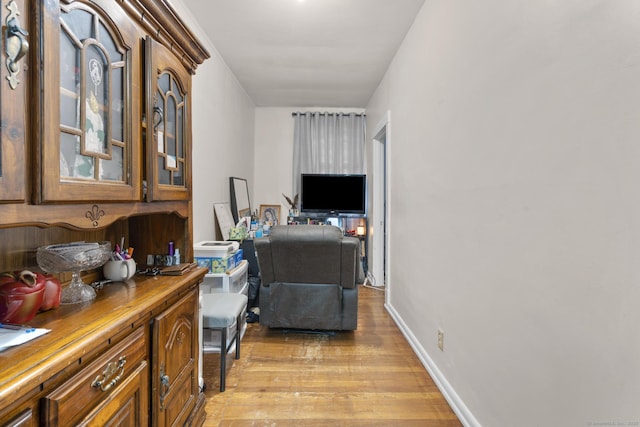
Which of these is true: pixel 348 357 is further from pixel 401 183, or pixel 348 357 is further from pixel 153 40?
pixel 153 40

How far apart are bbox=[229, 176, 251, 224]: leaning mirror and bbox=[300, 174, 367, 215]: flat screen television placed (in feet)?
2.97

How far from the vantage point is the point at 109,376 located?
98 centimetres

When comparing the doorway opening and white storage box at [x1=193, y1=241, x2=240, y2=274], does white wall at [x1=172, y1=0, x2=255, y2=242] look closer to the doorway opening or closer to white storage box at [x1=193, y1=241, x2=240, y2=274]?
white storage box at [x1=193, y1=241, x2=240, y2=274]

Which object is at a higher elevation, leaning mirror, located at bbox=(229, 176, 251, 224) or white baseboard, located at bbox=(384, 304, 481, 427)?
leaning mirror, located at bbox=(229, 176, 251, 224)

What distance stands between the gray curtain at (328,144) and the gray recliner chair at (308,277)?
2.52m

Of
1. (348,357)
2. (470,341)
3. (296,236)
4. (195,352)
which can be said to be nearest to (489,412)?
(470,341)

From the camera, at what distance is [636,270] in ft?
2.85

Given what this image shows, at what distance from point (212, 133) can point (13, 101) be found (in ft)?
8.20

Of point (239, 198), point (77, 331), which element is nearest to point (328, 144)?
point (239, 198)

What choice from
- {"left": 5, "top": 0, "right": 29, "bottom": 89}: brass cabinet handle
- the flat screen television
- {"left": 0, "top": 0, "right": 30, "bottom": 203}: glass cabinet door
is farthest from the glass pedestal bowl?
the flat screen television

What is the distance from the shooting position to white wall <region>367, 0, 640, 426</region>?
917mm

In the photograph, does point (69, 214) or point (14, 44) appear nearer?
point (14, 44)

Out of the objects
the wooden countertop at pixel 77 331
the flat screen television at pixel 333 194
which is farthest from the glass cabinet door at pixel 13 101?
the flat screen television at pixel 333 194

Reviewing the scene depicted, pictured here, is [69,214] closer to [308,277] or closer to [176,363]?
[176,363]
